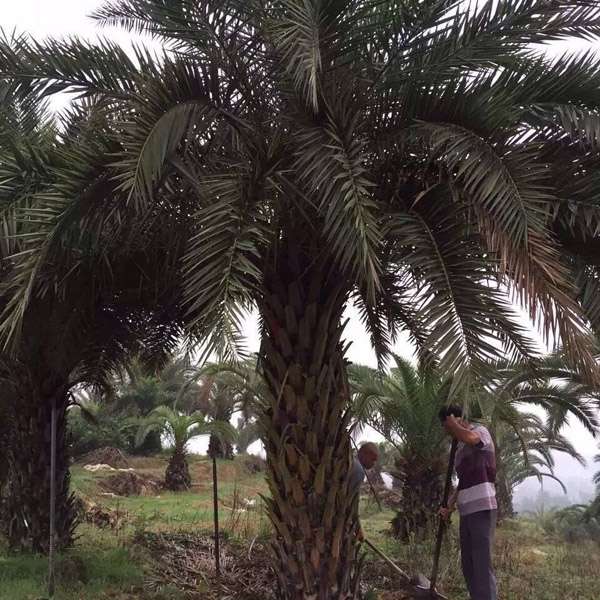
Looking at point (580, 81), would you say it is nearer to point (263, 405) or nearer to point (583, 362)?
point (583, 362)

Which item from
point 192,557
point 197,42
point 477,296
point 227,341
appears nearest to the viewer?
point 227,341

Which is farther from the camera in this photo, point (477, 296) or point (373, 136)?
point (373, 136)

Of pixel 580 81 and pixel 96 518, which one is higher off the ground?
pixel 580 81

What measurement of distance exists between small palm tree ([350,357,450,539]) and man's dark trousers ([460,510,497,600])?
6.30 metres

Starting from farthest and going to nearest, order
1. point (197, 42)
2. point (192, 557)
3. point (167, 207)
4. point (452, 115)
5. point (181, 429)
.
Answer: point (181, 429)
point (192, 557)
point (167, 207)
point (197, 42)
point (452, 115)

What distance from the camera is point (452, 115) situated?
505cm

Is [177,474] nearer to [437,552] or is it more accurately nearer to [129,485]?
[129,485]

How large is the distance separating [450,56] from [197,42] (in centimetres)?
214

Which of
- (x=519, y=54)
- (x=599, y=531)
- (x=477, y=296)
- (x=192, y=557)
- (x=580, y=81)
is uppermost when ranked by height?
(x=519, y=54)

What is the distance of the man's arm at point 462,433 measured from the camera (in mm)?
5914

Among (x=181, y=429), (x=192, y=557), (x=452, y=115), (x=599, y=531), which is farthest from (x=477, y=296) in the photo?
(x=599, y=531)

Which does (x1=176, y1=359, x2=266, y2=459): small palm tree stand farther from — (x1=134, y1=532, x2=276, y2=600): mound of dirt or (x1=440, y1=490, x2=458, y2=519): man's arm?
(x1=440, y1=490, x2=458, y2=519): man's arm

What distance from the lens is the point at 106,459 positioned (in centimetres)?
2581

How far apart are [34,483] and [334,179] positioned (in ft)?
21.7
